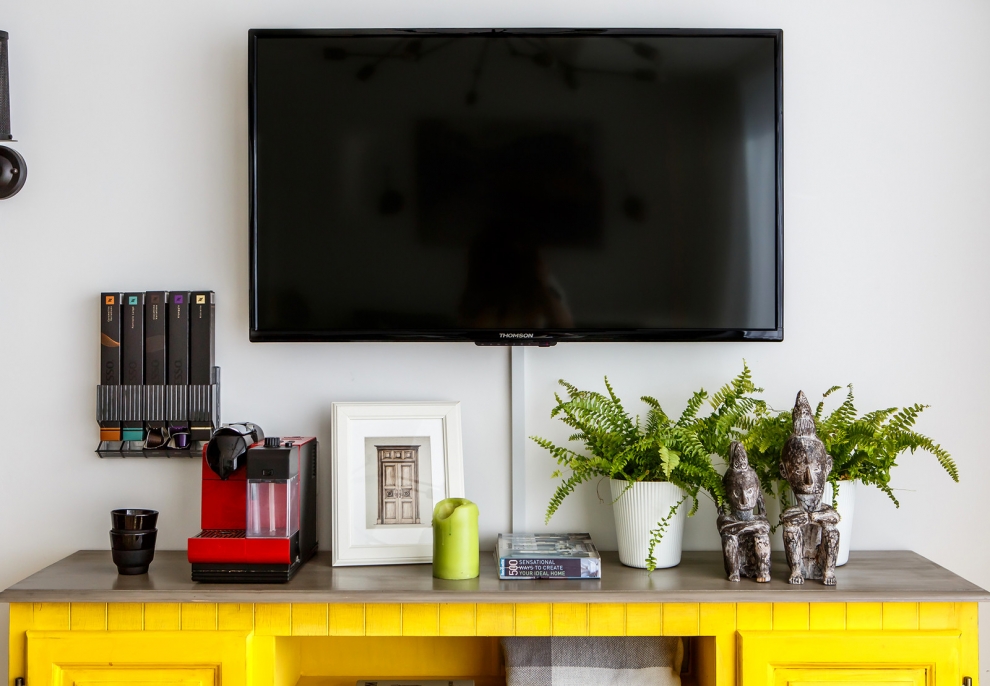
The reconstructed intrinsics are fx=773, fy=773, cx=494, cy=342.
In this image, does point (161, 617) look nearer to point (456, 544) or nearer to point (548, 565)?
point (456, 544)

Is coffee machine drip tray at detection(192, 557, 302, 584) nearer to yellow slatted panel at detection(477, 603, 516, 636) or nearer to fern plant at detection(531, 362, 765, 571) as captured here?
yellow slatted panel at detection(477, 603, 516, 636)

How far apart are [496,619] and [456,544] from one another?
0.17 m

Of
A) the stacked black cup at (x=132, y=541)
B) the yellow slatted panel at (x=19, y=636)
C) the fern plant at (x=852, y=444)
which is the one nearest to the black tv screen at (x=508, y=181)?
the fern plant at (x=852, y=444)

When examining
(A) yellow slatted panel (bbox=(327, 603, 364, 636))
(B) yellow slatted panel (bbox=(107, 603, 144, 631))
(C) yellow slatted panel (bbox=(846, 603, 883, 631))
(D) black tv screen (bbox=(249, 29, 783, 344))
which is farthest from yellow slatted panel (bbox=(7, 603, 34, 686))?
(C) yellow slatted panel (bbox=(846, 603, 883, 631))

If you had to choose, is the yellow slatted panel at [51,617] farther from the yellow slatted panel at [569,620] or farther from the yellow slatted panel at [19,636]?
the yellow slatted panel at [569,620]

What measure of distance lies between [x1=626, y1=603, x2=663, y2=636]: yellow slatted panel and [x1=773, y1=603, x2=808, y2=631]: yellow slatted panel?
0.73ft

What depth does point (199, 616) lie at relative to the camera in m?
1.50

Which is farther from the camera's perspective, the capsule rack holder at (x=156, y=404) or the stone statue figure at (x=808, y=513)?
the capsule rack holder at (x=156, y=404)

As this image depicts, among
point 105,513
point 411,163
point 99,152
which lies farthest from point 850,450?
point 99,152

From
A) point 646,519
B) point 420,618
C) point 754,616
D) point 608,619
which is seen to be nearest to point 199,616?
point 420,618

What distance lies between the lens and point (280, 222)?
5.82 feet

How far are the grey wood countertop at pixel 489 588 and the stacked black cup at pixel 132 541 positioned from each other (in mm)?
24

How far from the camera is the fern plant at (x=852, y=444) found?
1.63m

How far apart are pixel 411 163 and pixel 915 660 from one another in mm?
1455
